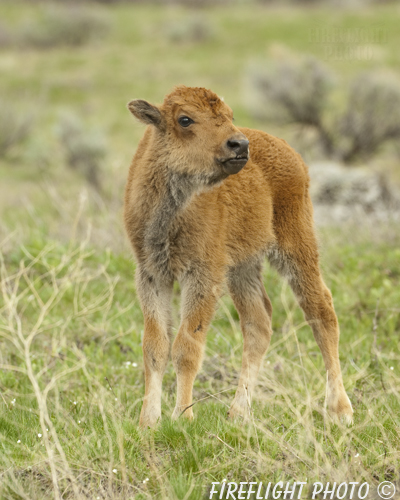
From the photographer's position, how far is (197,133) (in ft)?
14.1

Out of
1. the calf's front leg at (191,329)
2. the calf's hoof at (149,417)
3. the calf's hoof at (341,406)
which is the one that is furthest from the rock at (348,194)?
the calf's hoof at (149,417)

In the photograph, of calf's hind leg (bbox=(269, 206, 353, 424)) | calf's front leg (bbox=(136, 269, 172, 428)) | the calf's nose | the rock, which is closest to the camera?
the calf's nose

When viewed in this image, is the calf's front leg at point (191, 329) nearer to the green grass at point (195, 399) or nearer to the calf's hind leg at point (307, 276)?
the green grass at point (195, 399)

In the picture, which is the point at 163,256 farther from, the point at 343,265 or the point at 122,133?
the point at 122,133

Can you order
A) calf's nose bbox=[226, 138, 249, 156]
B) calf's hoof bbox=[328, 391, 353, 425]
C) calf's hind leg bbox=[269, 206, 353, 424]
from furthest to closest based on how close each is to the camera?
calf's hind leg bbox=[269, 206, 353, 424], calf's hoof bbox=[328, 391, 353, 425], calf's nose bbox=[226, 138, 249, 156]

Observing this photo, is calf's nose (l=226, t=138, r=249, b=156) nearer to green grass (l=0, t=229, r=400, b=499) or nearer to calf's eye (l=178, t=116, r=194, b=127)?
calf's eye (l=178, t=116, r=194, b=127)

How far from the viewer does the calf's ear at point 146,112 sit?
4.36 metres

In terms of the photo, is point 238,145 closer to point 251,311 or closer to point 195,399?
point 251,311

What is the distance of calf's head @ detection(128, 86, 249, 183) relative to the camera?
13.8 ft

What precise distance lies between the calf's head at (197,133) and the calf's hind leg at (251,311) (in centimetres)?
118

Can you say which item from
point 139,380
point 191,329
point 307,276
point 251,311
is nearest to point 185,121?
point 191,329

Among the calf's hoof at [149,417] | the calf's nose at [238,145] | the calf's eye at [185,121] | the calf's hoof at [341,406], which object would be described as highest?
the calf's eye at [185,121]

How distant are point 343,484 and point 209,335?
9.81 ft

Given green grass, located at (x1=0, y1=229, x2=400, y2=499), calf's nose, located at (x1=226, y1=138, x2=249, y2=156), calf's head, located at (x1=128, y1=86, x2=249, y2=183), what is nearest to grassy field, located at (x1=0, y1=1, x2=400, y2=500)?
green grass, located at (x1=0, y1=229, x2=400, y2=499)
